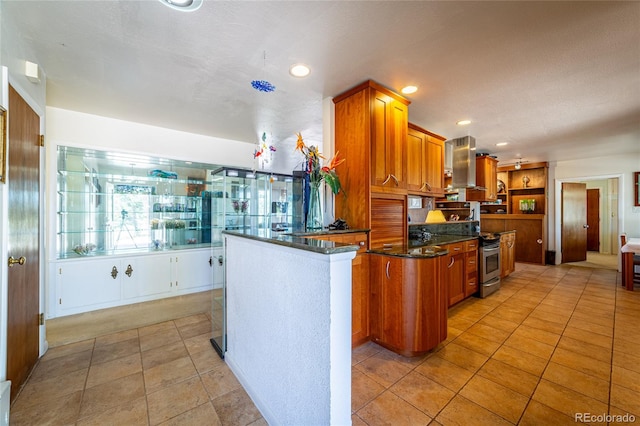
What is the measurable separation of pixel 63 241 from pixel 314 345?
145 inches

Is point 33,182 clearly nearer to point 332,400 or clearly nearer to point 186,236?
point 186,236

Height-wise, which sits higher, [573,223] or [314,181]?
[314,181]

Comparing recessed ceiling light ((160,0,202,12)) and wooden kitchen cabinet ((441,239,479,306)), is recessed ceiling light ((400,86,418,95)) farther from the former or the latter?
recessed ceiling light ((160,0,202,12))

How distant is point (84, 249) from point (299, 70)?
11.3 feet

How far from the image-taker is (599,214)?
24.2 ft

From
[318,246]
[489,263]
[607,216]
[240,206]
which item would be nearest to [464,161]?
[489,263]

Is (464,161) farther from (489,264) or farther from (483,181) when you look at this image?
(489,264)

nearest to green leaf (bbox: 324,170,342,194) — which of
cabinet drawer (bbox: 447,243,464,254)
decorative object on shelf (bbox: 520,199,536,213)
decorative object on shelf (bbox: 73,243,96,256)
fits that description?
cabinet drawer (bbox: 447,243,464,254)

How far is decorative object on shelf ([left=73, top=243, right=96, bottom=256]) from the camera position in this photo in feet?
10.3

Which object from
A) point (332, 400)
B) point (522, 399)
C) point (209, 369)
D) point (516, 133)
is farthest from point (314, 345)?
point (516, 133)

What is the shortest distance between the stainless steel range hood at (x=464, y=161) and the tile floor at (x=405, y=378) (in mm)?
2170

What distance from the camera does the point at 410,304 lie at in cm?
210

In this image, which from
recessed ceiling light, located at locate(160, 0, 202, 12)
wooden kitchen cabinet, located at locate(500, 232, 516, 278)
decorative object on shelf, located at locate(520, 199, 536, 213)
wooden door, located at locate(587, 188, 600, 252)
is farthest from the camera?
wooden door, located at locate(587, 188, 600, 252)

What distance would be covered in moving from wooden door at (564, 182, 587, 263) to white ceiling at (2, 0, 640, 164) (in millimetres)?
3323
